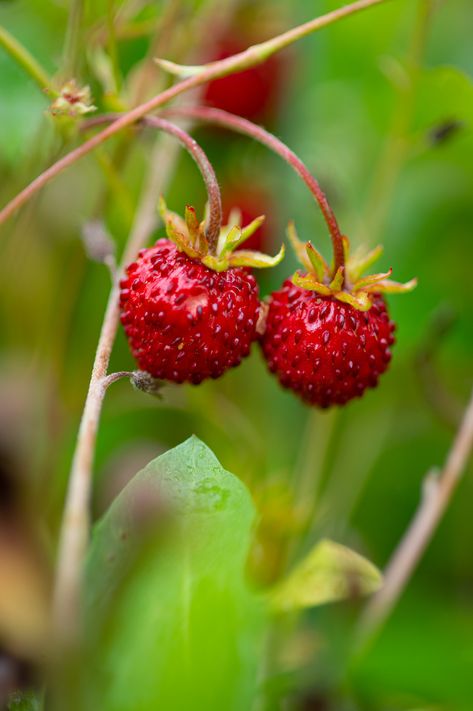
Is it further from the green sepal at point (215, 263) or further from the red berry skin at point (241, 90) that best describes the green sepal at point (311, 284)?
the red berry skin at point (241, 90)

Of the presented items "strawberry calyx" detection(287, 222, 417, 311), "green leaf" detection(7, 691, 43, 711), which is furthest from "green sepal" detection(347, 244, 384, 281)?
"green leaf" detection(7, 691, 43, 711)

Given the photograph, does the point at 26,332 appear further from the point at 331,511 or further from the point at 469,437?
the point at 469,437

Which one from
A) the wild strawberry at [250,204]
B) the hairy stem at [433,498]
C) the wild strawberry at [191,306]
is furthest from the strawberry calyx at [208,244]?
the wild strawberry at [250,204]

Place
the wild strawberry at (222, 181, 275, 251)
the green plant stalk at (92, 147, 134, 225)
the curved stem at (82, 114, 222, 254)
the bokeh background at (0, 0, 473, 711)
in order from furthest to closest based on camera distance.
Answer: the wild strawberry at (222, 181, 275, 251)
the bokeh background at (0, 0, 473, 711)
the green plant stalk at (92, 147, 134, 225)
the curved stem at (82, 114, 222, 254)

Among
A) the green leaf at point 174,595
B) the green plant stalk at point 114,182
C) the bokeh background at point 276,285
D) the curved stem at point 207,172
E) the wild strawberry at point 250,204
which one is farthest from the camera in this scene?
the wild strawberry at point 250,204

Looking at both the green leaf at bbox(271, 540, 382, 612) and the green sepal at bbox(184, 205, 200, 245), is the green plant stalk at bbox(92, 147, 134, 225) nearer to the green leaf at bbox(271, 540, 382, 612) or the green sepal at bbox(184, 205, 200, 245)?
the green sepal at bbox(184, 205, 200, 245)

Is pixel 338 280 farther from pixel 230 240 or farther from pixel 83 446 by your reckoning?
pixel 83 446

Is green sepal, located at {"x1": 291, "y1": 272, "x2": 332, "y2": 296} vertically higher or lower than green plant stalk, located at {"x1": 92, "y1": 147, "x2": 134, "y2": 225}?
lower
